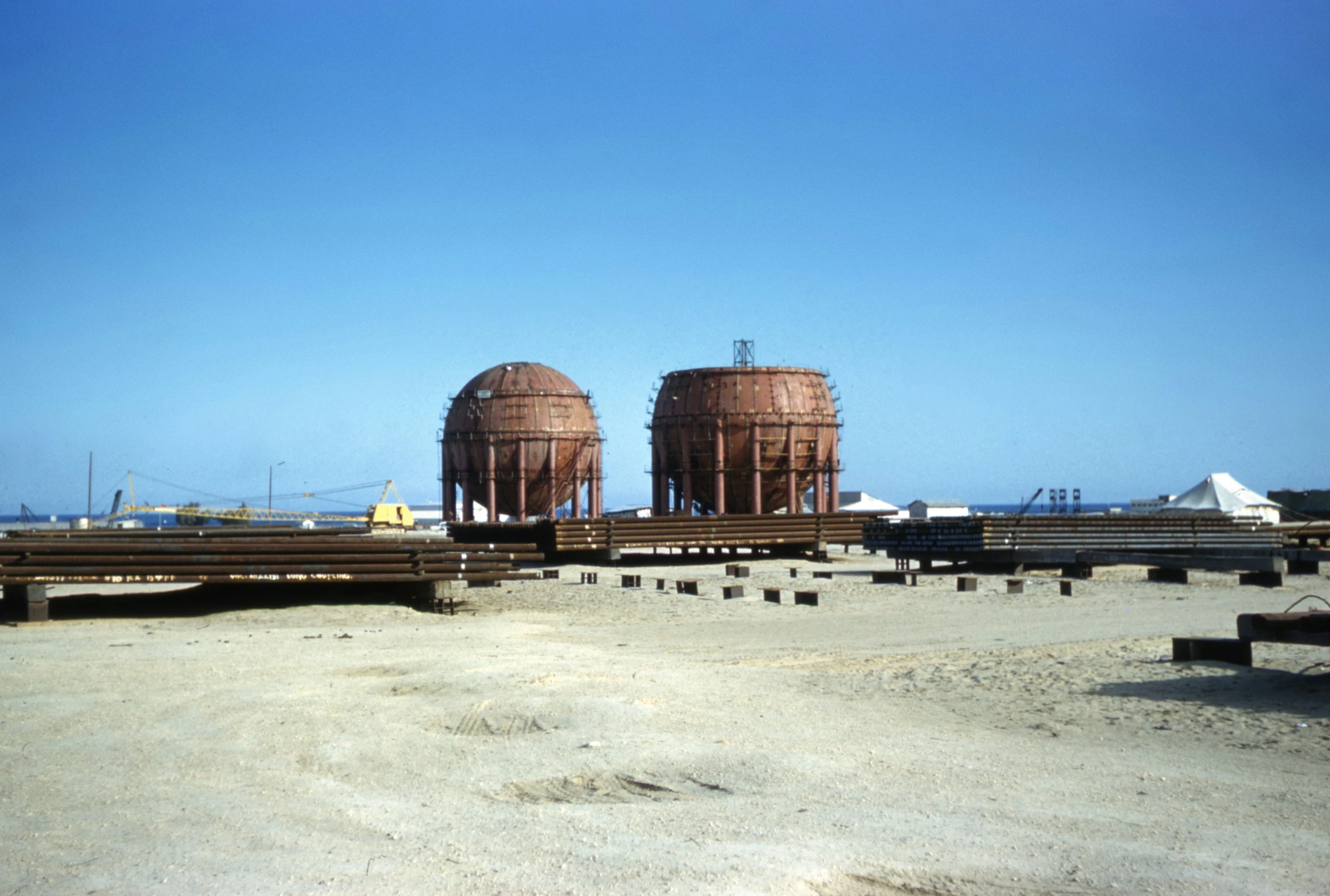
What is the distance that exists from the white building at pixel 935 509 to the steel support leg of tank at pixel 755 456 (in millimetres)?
30149

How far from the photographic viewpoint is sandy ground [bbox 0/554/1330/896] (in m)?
4.80

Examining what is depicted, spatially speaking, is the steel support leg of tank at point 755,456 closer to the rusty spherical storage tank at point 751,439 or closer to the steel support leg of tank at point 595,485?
the rusty spherical storage tank at point 751,439

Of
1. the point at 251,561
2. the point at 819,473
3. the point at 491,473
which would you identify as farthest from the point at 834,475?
the point at 251,561

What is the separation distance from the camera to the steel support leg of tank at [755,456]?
41.2 metres

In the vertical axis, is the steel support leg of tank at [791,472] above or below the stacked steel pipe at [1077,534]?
above

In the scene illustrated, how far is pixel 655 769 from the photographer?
6496 mm

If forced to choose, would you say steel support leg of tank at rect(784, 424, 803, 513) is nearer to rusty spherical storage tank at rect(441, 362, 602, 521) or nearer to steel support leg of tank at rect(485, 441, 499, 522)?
rusty spherical storage tank at rect(441, 362, 602, 521)

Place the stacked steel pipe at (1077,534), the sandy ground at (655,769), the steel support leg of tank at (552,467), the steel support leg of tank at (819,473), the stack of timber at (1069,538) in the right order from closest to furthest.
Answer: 1. the sandy ground at (655,769)
2. the stack of timber at (1069,538)
3. the stacked steel pipe at (1077,534)
4. the steel support leg of tank at (819,473)
5. the steel support leg of tank at (552,467)

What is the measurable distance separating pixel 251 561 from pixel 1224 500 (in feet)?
136

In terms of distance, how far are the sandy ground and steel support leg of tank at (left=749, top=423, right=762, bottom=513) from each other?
28.3 m

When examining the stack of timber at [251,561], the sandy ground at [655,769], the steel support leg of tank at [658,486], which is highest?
the steel support leg of tank at [658,486]

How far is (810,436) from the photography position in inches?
1651

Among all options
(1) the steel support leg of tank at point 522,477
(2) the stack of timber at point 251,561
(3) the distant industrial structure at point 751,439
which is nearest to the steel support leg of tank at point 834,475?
(3) the distant industrial structure at point 751,439

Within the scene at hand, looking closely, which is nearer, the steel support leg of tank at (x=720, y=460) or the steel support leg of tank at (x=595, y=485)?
the steel support leg of tank at (x=720, y=460)
